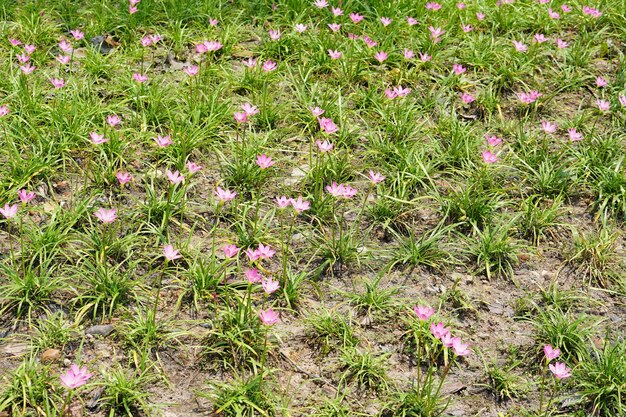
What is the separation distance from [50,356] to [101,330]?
0.22m

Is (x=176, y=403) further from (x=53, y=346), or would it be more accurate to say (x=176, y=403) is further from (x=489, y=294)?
(x=489, y=294)

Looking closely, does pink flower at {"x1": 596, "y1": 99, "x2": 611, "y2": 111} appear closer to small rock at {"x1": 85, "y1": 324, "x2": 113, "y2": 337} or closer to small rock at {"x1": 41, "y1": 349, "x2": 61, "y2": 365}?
small rock at {"x1": 85, "y1": 324, "x2": 113, "y2": 337}

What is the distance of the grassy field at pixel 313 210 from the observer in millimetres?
2883

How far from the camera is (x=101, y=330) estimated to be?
2963mm

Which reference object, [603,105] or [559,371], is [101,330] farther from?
[603,105]

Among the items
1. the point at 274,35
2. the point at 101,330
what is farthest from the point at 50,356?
the point at 274,35

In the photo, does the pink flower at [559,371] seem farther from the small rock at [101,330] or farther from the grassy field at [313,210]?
the small rock at [101,330]

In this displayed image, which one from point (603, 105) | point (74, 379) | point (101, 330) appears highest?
point (603, 105)

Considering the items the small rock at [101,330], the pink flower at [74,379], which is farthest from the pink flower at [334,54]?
the pink flower at [74,379]

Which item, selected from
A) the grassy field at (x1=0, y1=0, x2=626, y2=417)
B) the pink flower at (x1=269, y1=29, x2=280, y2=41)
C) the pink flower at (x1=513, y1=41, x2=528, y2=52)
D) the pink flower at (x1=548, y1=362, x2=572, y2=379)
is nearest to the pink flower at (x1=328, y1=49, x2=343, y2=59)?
the grassy field at (x1=0, y1=0, x2=626, y2=417)

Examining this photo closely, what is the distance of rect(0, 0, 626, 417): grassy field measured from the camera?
9.46ft

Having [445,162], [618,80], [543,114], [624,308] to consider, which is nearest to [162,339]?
[445,162]

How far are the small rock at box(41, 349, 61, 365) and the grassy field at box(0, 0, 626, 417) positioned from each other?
0.07 ft

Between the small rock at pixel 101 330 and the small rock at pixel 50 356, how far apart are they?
0.16 metres
